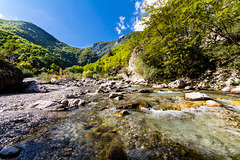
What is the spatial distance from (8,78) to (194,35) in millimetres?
19675

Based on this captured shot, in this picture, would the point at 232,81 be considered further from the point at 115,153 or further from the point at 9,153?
the point at 9,153

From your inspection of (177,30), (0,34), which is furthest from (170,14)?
(0,34)

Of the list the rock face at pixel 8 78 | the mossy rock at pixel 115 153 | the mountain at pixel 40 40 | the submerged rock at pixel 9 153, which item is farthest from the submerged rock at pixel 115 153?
the mountain at pixel 40 40

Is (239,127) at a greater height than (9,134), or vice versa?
(9,134)

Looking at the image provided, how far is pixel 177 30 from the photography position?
38.3 ft

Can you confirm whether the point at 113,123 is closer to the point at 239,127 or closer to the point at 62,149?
the point at 62,149

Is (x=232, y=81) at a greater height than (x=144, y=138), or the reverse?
(x=232, y=81)

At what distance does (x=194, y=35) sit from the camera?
10438 mm

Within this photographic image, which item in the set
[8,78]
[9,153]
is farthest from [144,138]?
[8,78]

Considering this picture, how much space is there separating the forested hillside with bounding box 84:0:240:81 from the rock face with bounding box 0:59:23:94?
53.7 feet

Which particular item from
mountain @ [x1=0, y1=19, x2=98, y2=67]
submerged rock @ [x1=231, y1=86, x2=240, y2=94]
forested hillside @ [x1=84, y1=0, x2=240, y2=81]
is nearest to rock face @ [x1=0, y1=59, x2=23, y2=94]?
forested hillside @ [x1=84, y1=0, x2=240, y2=81]

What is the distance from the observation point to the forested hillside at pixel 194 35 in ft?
23.5

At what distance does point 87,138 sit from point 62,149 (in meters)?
0.58

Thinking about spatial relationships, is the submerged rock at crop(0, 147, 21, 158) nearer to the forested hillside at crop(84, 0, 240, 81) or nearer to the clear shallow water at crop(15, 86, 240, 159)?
the clear shallow water at crop(15, 86, 240, 159)
